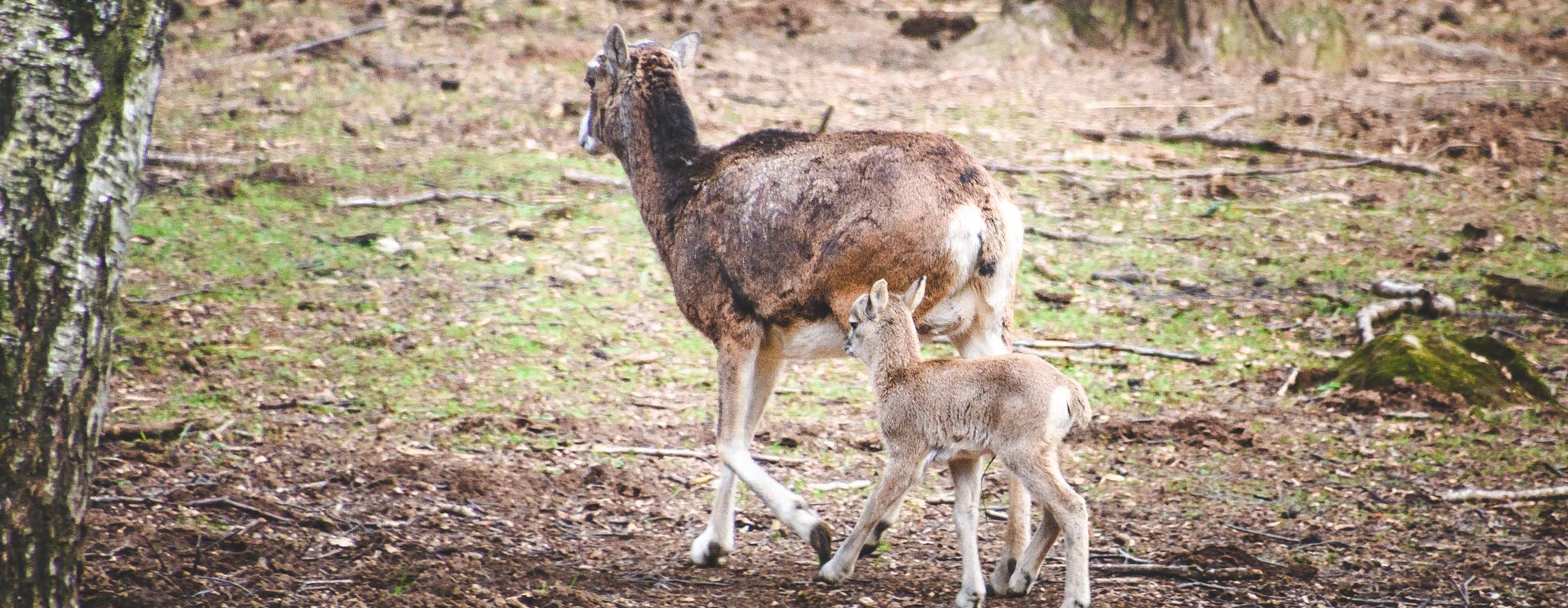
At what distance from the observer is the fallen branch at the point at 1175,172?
10883 mm

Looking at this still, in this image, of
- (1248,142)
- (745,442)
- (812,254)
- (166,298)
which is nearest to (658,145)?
(812,254)

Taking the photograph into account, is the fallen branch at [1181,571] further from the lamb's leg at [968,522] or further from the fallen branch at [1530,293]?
the fallen branch at [1530,293]

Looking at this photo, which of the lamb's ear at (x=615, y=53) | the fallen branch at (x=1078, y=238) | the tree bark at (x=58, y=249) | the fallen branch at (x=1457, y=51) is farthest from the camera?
the fallen branch at (x=1457, y=51)

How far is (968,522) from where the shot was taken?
4.93 metres

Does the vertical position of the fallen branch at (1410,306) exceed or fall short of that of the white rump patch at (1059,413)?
it falls short

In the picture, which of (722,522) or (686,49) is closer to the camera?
(722,522)

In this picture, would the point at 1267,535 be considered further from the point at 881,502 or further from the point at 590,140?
the point at 590,140

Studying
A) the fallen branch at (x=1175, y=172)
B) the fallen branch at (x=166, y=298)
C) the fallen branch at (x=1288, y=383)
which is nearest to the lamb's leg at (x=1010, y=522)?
the fallen branch at (x=1288, y=383)

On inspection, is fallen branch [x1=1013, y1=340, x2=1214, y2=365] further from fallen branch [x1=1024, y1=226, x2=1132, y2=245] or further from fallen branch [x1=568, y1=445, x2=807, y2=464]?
fallen branch [x1=568, y1=445, x2=807, y2=464]

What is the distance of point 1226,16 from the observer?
13.6 metres

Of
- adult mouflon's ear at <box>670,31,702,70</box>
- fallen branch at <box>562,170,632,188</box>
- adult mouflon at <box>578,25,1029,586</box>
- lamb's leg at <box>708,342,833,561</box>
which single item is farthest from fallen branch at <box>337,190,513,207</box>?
lamb's leg at <box>708,342,833,561</box>

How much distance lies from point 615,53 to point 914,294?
6.67 feet

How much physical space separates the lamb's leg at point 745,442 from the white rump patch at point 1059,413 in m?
1.00

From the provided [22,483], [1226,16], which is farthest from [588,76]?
[1226,16]
